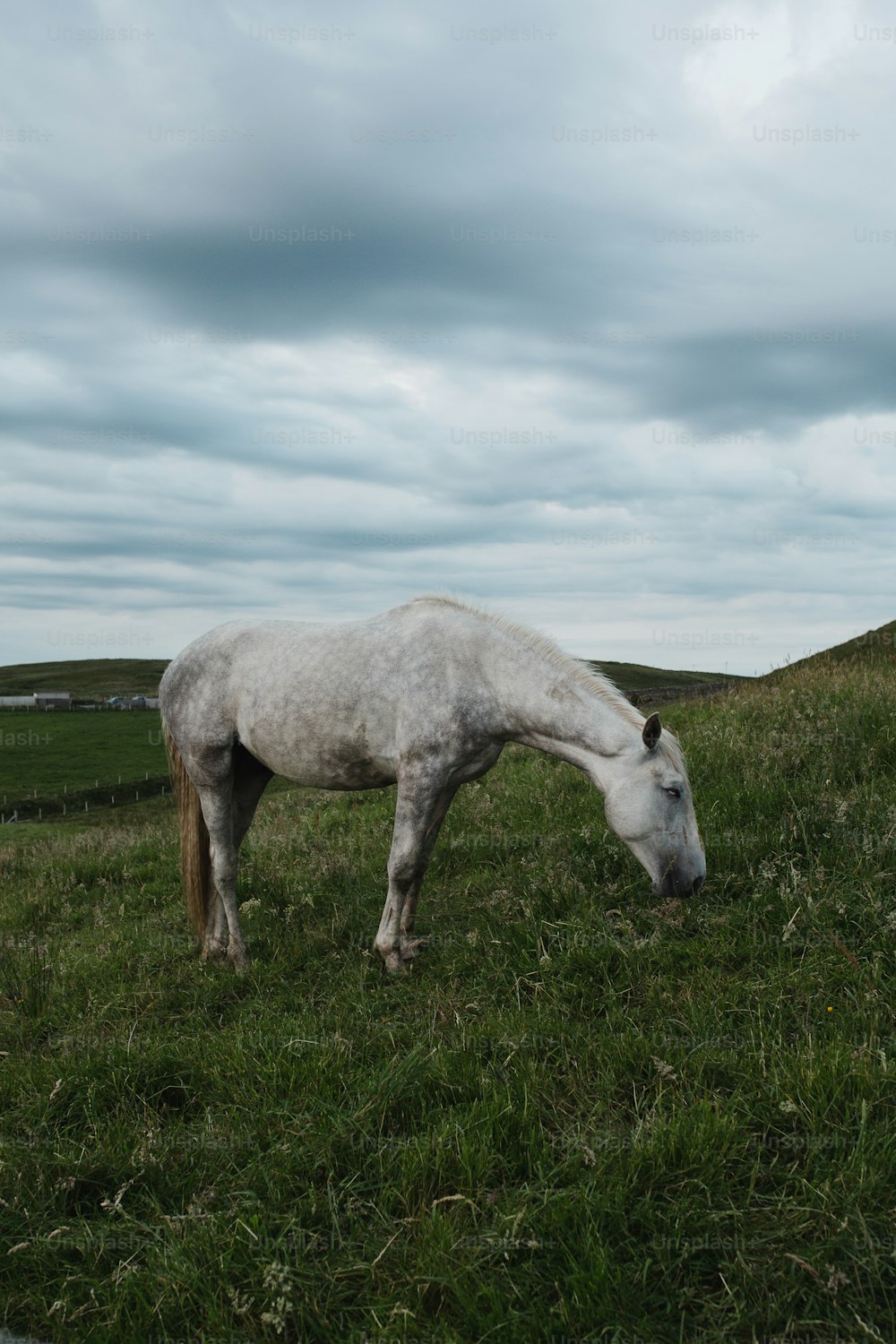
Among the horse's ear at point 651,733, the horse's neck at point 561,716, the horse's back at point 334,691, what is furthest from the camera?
the horse's back at point 334,691

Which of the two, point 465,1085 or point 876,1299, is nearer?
point 876,1299

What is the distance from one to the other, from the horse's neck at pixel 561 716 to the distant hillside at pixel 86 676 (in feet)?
369

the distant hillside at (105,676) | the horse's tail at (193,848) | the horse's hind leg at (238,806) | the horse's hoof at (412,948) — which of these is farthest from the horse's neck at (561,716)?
the distant hillside at (105,676)

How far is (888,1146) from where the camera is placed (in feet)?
11.3

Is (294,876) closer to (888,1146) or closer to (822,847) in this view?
(822,847)

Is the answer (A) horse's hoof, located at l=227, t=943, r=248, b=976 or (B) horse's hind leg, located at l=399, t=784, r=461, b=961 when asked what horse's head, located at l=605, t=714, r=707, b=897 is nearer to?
(B) horse's hind leg, located at l=399, t=784, r=461, b=961

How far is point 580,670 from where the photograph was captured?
641cm

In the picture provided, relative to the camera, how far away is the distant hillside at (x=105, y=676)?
376ft

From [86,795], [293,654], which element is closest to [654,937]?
[293,654]

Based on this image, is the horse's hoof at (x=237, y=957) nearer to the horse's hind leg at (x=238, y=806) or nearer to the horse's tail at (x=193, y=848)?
the horse's hind leg at (x=238, y=806)

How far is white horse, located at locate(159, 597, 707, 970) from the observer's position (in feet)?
19.5

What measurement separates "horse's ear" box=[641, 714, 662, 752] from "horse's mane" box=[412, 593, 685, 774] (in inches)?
4.2

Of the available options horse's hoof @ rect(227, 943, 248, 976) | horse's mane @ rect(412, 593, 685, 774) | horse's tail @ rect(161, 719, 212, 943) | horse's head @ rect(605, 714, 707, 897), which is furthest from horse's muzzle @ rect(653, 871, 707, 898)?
horse's tail @ rect(161, 719, 212, 943)

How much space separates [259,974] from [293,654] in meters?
2.56
